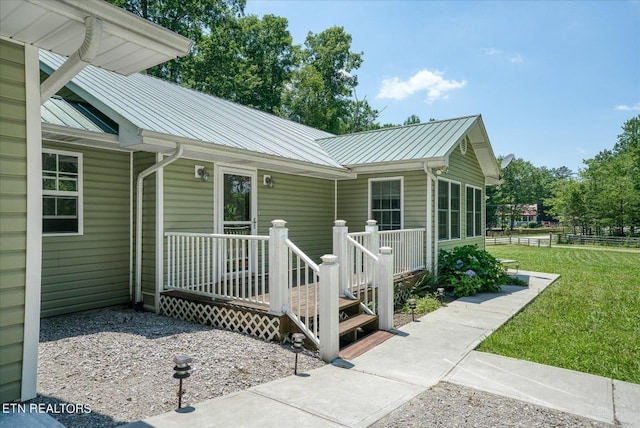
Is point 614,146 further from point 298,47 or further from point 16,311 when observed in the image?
point 16,311

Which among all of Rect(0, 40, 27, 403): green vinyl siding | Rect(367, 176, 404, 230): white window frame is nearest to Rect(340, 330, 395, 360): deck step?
Rect(0, 40, 27, 403): green vinyl siding

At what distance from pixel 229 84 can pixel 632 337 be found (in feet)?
74.8

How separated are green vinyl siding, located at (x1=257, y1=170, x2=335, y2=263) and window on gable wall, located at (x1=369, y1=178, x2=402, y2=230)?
3.86ft

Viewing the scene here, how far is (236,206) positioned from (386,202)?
147 inches

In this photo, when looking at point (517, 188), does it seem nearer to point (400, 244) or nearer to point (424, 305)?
point (400, 244)

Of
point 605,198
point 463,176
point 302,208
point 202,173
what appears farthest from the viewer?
point 605,198

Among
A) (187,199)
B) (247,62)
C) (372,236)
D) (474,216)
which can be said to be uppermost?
(247,62)

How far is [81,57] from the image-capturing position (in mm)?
2898

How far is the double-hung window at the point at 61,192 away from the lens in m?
5.50

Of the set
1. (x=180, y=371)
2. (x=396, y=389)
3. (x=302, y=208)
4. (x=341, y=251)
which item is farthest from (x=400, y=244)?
(x=180, y=371)

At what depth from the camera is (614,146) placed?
179 feet

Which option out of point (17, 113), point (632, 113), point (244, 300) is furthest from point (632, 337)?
point (632, 113)

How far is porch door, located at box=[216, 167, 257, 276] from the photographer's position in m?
7.04

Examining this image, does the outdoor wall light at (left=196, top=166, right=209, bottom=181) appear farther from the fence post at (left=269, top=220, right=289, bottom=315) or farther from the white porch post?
the white porch post
